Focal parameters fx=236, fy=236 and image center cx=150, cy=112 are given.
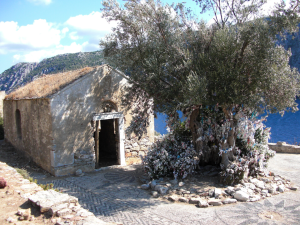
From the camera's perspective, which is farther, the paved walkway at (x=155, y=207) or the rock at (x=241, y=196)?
the rock at (x=241, y=196)

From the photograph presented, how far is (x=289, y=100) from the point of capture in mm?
7887

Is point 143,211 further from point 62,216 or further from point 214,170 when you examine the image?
point 214,170

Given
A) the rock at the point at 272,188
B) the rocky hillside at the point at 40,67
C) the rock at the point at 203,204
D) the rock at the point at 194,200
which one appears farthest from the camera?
the rocky hillside at the point at 40,67

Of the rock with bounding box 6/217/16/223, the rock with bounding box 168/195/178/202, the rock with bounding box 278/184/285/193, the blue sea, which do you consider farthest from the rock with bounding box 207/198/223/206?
the blue sea

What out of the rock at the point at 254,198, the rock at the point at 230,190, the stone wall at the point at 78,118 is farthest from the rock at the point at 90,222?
the stone wall at the point at 78,118

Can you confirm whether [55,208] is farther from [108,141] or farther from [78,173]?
[108,141]

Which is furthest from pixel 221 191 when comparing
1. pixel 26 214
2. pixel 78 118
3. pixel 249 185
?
Result: pixel 78 118

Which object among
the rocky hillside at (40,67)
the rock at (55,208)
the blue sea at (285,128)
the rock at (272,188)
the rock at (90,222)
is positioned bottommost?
the blue sea at (285,128)

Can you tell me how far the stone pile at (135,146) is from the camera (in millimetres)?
12078

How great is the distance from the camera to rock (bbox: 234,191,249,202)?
7.09 meters

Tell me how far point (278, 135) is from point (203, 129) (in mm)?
22856

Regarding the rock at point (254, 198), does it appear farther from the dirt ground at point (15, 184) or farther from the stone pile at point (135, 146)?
the stone pile at point (135, 146)

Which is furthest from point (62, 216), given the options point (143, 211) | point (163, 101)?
point (163, 101)

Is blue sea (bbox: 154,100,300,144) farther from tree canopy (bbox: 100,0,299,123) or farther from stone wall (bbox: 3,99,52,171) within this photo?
tree canopy (bbox: 100,0,299,123)
